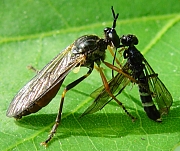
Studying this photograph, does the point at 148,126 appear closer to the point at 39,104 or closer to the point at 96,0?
the point at 39,104

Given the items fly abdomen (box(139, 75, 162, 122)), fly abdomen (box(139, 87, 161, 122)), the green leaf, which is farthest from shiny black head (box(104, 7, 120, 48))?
fly abdomen (box(139, 87, 161, 122))

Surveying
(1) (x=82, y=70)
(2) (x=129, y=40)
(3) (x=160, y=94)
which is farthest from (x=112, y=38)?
(3) (x=160, y=94)

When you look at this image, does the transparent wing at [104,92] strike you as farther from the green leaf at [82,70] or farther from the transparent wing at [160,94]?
the transparent wing at [160,94]

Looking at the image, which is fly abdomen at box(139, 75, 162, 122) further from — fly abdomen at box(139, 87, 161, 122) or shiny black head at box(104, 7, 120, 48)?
shiny black head at box(104, 7, 120, 48)

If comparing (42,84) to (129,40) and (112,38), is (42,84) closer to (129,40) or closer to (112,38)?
(112,38)

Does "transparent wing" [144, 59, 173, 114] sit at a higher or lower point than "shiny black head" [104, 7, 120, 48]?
lower

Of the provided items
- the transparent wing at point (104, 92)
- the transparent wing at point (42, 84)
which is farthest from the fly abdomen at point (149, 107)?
the transparent wing at point (42, 84)

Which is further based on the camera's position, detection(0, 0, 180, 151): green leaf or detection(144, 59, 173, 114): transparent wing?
detection(144, 59, 173, 114): transparent wing
